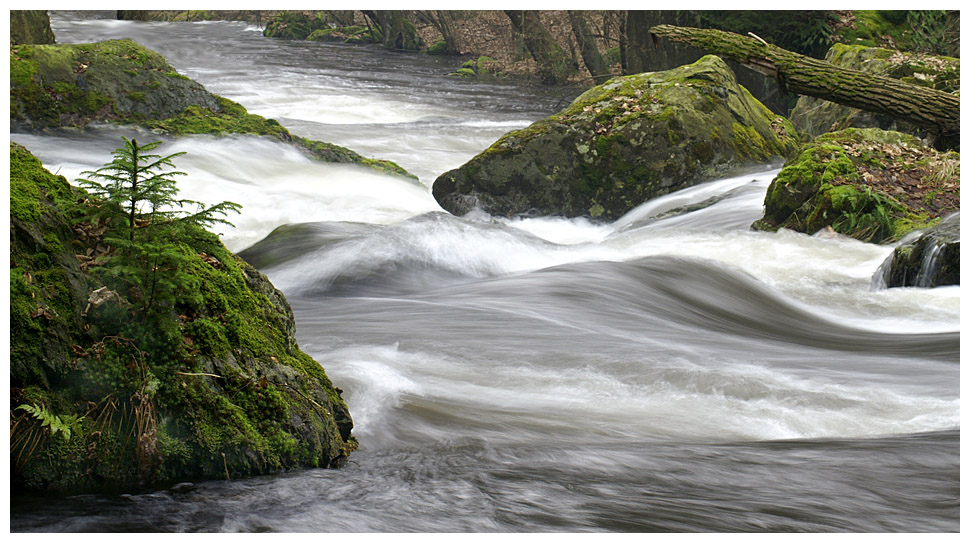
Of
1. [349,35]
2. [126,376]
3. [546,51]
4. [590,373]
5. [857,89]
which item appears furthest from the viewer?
[349,35]

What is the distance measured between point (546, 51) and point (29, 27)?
14.1m

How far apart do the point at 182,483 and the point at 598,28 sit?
78.5ft

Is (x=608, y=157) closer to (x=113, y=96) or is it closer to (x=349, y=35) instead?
(x=113, y=96)

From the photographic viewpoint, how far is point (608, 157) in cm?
1039

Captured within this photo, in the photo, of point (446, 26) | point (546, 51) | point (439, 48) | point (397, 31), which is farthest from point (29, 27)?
point (397, 31)

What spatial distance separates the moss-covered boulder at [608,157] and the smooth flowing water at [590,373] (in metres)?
0.28

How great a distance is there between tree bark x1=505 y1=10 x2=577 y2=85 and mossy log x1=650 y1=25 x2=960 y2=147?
13504 mm

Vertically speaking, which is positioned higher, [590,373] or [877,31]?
[877,31]

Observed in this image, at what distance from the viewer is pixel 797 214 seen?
8422mm

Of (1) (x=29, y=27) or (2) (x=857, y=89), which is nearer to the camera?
(2) (x=857, y=89)

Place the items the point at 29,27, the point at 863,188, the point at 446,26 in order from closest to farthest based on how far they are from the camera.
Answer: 1. the point at 863,188
2. the point at 29,27
3. the point at 446,26

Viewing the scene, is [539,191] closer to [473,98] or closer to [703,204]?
[703,204]

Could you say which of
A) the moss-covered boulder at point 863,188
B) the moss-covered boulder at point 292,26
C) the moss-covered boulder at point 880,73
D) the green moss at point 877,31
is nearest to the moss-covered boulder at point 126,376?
the moss-covered boulder at point 863,188

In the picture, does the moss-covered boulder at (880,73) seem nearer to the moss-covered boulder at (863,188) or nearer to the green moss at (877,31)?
the moss-covered boulder at (863,188)
